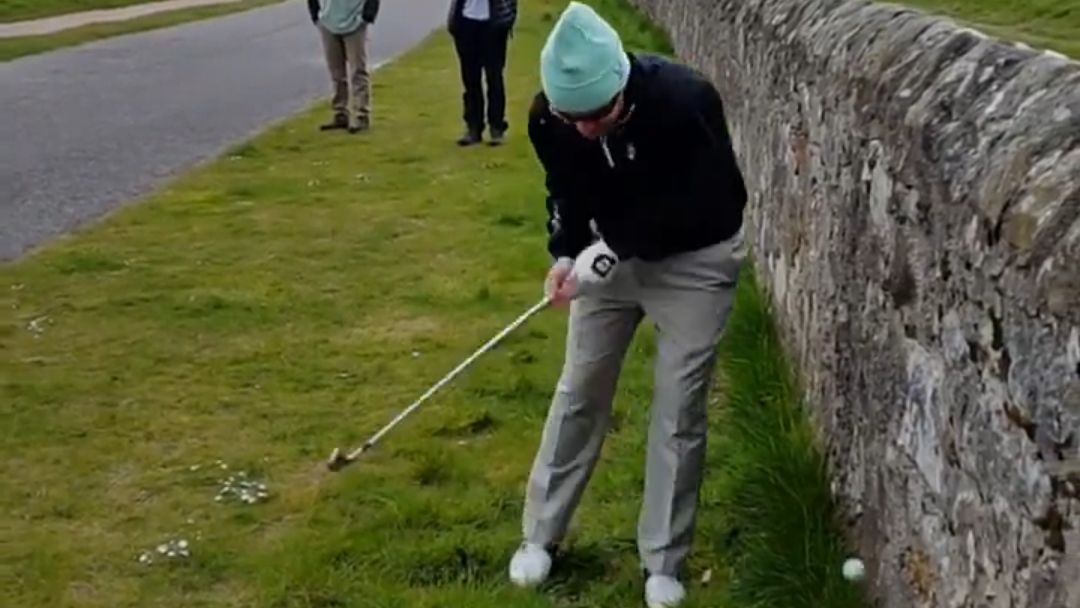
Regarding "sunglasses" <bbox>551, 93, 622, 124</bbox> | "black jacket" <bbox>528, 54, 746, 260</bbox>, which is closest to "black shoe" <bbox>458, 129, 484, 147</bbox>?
"black jacket" <bbox>528, 54, 746, 260</bbox>

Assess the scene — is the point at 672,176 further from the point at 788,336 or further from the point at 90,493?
the point at 90,493

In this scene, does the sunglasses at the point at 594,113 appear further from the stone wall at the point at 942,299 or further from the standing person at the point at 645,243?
the stone wall at the point at 942,299

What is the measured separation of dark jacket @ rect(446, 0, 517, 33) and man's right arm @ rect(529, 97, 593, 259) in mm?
9429

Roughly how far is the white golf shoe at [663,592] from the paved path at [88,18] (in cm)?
2441

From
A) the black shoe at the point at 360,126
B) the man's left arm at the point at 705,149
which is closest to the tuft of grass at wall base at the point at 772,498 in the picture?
the man's left arm at the point at 705,149

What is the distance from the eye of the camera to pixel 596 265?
5.32 metres

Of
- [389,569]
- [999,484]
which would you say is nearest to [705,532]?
[389,569]

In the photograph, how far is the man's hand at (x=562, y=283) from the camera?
17.7ft

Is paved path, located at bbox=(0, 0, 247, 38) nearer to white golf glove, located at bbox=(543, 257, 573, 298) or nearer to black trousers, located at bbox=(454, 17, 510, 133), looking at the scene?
black trousers, located at bbox=(454, 17, 510, 133)

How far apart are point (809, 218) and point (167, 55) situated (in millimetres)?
19273

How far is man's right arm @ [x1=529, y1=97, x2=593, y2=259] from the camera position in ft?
17.4

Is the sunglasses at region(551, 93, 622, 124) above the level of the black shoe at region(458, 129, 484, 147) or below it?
above

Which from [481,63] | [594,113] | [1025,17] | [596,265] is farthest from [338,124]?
[594,113]

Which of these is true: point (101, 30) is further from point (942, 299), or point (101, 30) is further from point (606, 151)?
point (942, 299)
